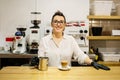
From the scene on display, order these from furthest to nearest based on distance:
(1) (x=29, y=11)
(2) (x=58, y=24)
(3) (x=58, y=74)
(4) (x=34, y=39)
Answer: (1) (x=29, y=11) < (4) (x=34, y=39) < (2) (x=58, y=24) < (3) (x=58, y=74)

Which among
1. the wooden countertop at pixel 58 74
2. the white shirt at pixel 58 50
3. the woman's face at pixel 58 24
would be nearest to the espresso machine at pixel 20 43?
the white shirt at pixel 58 50

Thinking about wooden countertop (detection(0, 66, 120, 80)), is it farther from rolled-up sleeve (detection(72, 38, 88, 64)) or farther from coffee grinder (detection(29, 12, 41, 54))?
coffee grinder (detection(29, 12, 41, 54))

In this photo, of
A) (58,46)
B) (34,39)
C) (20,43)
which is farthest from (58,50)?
(20,43)

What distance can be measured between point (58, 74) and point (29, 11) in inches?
89.4

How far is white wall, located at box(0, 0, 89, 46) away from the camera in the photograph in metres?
4.06

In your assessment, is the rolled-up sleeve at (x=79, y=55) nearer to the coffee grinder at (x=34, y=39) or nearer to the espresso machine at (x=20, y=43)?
the coffee grinder at (x=34, y=39)

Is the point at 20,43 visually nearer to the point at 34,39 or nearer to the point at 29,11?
the point at 34,39

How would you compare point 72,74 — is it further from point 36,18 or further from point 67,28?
point 36,18

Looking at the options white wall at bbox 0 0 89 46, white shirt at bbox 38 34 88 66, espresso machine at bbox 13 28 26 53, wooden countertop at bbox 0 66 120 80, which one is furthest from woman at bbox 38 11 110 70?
white wall at bbox 0 0 89 46

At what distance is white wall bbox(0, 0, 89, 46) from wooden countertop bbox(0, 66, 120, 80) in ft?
6.09

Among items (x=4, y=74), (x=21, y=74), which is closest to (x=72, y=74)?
(x=21, y=74)

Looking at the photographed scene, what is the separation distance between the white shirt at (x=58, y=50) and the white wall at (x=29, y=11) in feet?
3.98

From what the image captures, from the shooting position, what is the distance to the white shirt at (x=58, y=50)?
2.84m

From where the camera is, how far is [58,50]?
2865mm
